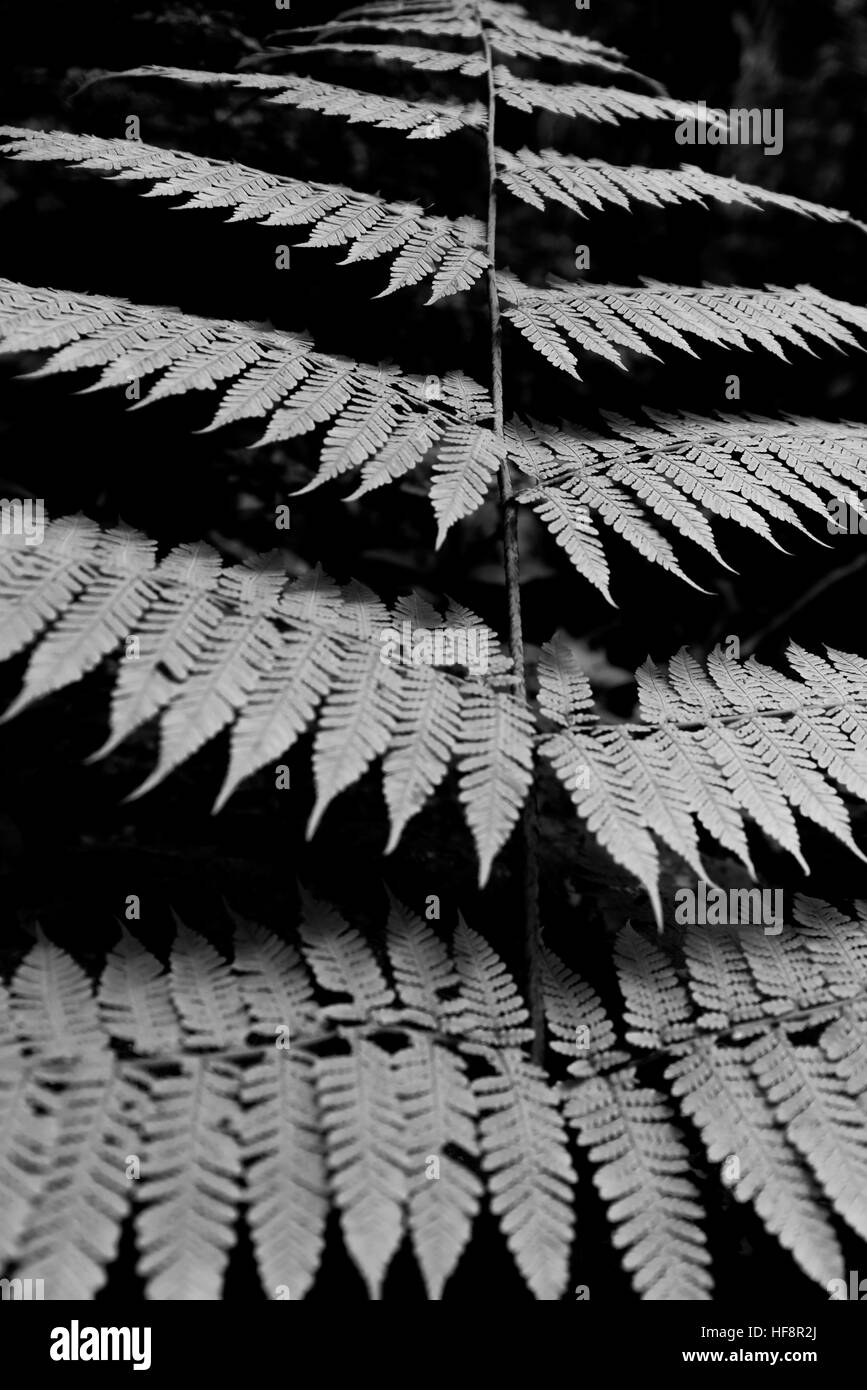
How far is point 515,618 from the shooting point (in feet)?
5.69

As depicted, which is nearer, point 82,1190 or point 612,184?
point 82,1190

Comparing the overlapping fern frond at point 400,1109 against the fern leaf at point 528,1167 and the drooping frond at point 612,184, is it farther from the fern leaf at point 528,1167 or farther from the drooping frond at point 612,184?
the drooping frond at point 612,184

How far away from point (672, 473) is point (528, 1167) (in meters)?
1.24

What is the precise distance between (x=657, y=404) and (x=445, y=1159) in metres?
2.68

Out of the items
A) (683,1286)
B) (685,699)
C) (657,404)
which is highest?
(657,404)

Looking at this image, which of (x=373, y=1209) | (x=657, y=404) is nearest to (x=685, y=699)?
(x=373, y=1209)

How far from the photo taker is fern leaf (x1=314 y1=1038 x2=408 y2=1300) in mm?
1088

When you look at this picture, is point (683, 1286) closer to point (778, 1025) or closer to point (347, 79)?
point (778, 1025)

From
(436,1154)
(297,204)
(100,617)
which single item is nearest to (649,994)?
(436,1154)

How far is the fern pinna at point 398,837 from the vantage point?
1.16 metres

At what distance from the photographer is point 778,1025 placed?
1447 mm

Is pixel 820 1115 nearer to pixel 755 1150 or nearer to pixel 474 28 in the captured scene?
pixel 755 1150
